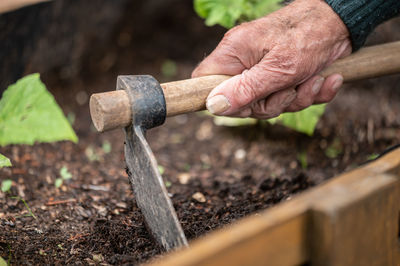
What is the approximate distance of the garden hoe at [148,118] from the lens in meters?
1.23

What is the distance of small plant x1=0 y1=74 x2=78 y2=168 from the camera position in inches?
59.7

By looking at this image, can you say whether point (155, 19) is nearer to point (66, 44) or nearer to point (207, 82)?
point (66, 44)

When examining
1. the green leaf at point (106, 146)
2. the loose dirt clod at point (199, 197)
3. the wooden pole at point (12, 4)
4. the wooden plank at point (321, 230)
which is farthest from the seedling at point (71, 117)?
the wooden plank at point (321, 230)

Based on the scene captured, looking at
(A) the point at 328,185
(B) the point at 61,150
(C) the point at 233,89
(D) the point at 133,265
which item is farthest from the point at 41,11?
(A) the point at 328,185

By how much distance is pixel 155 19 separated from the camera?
3.36m

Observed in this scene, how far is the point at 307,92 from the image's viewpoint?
1.68 m

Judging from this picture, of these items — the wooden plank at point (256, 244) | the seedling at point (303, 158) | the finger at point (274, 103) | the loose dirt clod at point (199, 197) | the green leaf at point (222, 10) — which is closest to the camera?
the wooden plank at point (256, 244)

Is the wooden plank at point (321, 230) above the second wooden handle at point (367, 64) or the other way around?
the other way around

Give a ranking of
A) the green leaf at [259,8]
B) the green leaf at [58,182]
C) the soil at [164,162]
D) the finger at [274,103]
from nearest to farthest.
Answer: the soil at [164,162]
the finger at [274,103]
the green leaf at [58,182]
the green leaf at [259,8]

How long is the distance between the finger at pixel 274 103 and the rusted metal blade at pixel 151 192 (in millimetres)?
593

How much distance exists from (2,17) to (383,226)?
1984 millimetres

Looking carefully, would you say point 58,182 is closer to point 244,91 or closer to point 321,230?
point 244,91

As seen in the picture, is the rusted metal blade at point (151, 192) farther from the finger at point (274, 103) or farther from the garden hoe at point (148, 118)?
the finger at point (274, 103)

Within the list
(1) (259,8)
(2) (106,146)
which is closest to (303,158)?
(1) (259,8)
